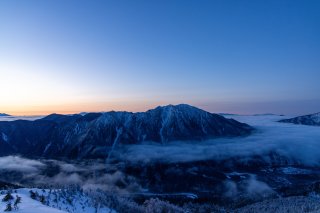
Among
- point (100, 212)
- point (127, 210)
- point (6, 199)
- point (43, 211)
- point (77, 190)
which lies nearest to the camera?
point (43, 211)

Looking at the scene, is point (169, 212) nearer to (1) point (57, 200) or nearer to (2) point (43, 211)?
(1) point (57, 200)

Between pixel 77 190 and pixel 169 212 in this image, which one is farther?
pixel 169 212

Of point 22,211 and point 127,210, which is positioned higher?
point 22,211

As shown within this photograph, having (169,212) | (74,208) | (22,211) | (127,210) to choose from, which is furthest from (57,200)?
(169,212)

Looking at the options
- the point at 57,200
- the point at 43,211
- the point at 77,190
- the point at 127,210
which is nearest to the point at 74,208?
the point at 57,200

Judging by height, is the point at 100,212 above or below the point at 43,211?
below

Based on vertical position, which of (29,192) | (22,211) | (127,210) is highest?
(22,211)

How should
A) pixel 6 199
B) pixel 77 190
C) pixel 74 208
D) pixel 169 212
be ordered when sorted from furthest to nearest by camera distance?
pixel 169 212, pixel 77 190, pixel 74 208, pixel 6 199

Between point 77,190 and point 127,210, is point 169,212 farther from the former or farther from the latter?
point 77,190

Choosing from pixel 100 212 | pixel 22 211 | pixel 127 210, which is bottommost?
pixel 127 210

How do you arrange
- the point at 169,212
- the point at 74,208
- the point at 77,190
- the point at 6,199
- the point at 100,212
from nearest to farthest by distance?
the point at 6,199 < the point at 74,208 < the point at 100,212 < the point at 77,190 < the point at 169,212
